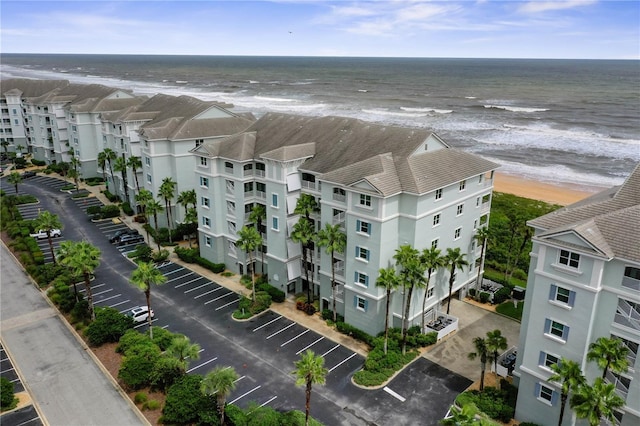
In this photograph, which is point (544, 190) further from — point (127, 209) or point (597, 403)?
point (127, 209)

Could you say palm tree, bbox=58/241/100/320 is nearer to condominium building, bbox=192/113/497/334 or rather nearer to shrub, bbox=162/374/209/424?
condominium building, bbox=192/113/497/334

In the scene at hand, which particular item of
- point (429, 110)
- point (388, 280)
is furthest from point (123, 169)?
point (429, 110)

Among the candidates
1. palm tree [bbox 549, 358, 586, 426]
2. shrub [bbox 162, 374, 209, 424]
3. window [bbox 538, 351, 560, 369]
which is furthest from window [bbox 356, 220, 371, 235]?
shrub [bbox 162, 374, 209, 424]

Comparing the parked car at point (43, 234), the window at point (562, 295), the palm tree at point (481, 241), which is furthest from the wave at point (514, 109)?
the window at point (562, 295)

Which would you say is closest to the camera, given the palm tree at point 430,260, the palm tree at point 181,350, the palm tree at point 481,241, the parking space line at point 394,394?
the palm tree at point 181,350

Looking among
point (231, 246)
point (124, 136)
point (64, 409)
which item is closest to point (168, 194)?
point (231, 246)

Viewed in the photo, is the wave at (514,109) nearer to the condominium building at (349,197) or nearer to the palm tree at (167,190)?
the condominium building at (349,197)
